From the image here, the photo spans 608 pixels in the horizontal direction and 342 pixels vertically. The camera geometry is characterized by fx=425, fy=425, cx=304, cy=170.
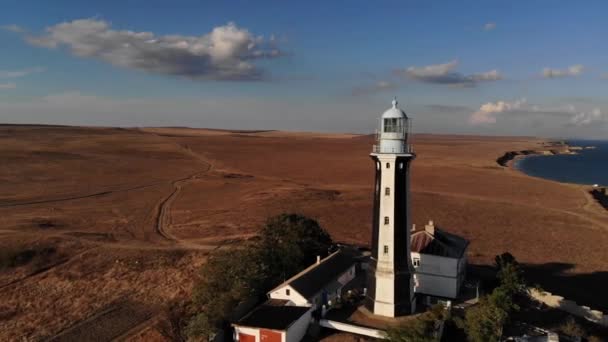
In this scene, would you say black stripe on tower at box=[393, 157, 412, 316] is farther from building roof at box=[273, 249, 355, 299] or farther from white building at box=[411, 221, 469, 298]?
building roof at box=[273, 249, 355, 299]

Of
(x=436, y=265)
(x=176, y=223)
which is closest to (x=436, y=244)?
(x=436, y=265)

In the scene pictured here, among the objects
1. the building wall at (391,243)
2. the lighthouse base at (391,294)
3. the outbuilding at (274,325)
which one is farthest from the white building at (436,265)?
the outbuilding at (274,325)

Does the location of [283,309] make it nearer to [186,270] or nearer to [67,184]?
[186,270]

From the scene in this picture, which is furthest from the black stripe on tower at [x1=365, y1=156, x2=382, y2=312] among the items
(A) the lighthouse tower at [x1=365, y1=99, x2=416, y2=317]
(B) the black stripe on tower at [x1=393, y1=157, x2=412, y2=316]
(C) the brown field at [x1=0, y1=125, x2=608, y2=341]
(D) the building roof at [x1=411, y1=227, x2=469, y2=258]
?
(C) the brown field at [x1=0, y1=125, x2=608, y2=341]

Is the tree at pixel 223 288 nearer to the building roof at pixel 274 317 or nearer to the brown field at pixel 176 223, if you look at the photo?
the building roof at pixel 274 317

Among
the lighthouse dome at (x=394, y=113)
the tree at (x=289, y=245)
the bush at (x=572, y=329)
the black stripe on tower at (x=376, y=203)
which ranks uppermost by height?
the lighthouse dome at (x=394, y=113)
